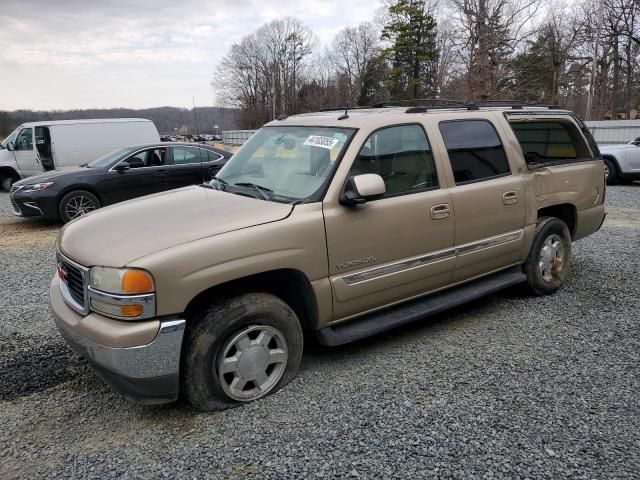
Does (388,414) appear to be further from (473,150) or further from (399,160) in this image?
(473,150)

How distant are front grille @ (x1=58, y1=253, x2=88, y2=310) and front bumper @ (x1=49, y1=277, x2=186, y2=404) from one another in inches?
6.5

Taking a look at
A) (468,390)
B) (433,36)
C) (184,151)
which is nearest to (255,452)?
(468,390)

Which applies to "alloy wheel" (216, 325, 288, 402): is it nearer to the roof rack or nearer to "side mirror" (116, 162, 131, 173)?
the roof rack

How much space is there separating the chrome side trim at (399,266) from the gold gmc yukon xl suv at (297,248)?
11 mm

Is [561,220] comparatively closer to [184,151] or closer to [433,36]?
[184,151]

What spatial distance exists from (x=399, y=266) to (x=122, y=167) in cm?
754

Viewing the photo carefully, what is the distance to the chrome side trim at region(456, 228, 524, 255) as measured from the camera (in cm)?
417

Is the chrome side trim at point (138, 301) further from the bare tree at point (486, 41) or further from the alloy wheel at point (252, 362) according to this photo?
the bare tree at point (486, 41)

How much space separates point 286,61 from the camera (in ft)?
235

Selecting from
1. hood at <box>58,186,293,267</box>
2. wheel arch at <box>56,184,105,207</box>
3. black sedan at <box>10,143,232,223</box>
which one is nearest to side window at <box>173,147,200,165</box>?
black sedan at <box>10,143,232,223</box>

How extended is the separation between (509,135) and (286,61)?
71.5m

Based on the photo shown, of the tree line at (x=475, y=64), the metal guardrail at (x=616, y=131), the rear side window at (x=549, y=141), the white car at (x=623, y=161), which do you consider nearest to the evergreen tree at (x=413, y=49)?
the tree line at (x=475, y=64)

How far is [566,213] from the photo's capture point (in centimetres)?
536

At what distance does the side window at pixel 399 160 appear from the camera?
3.66m
